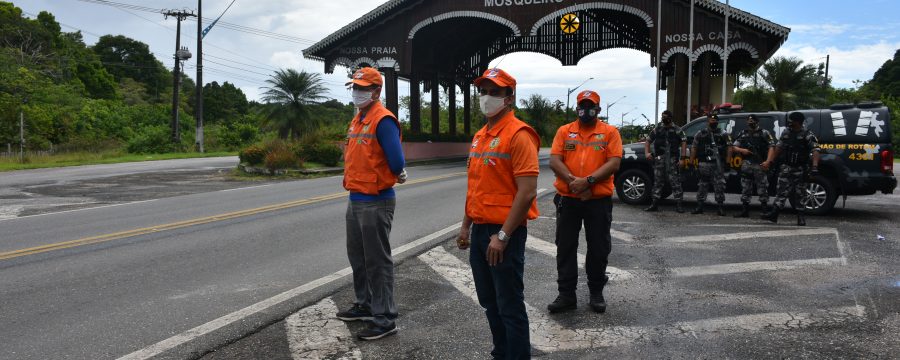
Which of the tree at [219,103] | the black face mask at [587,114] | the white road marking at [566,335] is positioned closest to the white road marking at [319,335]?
the white road marking at [566,335]

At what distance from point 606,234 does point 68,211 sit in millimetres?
10418

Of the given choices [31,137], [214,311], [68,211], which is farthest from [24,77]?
[214,311]

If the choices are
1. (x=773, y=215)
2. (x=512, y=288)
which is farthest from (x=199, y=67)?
(x=512, y=288)

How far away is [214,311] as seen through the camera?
494cm

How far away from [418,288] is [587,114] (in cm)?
213

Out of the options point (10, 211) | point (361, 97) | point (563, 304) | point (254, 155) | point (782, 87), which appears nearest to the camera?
point (361, 97)

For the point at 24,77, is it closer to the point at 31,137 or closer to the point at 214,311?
the point at 31,137

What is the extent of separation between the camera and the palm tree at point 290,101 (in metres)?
32.1

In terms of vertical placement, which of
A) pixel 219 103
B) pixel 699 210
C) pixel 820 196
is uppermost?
pixel 219 103

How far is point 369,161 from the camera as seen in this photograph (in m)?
4.33

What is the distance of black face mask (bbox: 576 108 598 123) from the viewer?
199 inches

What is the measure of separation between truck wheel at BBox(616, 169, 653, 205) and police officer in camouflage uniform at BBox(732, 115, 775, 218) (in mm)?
1781

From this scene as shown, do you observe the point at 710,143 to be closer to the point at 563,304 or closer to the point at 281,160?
the point at 563,304

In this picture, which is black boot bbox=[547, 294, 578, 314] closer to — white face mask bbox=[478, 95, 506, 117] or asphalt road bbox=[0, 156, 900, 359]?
asphalt road bbox=[0, 156, 900, 359]
